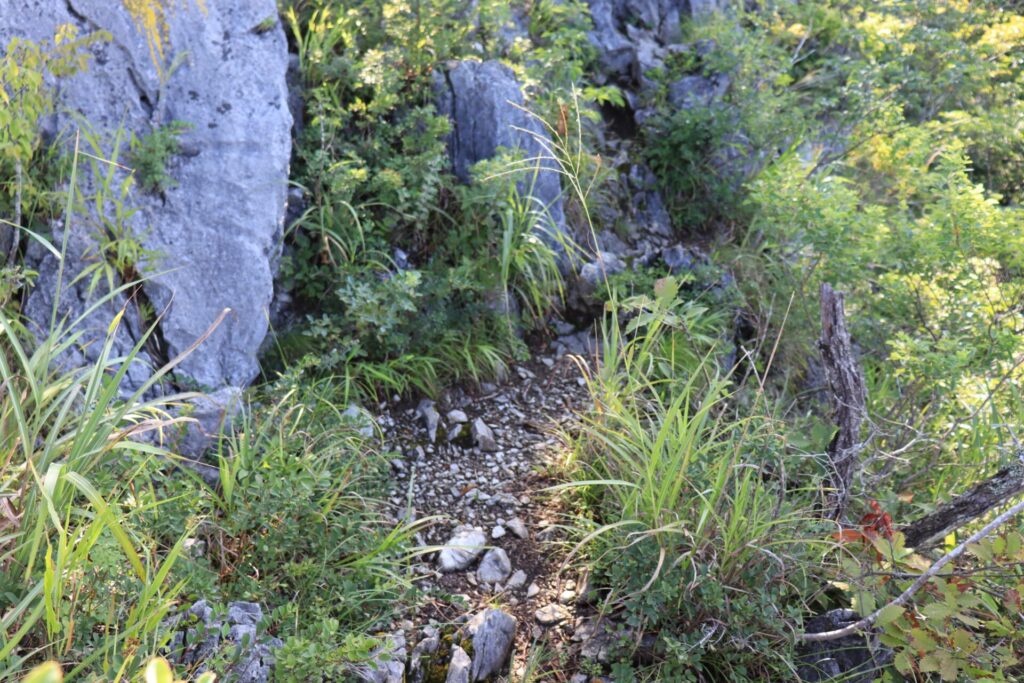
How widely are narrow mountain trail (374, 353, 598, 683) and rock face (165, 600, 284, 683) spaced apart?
1.53ft

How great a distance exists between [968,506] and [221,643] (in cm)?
273

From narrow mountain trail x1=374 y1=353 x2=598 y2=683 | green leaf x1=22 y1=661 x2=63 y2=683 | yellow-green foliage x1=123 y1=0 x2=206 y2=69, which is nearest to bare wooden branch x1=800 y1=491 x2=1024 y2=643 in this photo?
narrow mountain trail x1=374 y1=353 x2=598 y2=683

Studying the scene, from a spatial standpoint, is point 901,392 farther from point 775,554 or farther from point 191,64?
point 191,64

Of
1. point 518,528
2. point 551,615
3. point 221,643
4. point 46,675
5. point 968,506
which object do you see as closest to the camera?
point 46,675

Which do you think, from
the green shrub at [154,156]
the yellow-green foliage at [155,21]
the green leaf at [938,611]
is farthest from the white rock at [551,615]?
the yellow-green foliage at [155,21]

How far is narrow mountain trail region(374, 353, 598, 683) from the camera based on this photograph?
3.07 m

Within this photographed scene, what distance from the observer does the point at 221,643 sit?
8.26 feet

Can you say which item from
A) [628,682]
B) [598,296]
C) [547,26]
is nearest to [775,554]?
[628,682]

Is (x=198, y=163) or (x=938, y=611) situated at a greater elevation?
(x=198, y=163)

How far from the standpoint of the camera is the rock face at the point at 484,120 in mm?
5020

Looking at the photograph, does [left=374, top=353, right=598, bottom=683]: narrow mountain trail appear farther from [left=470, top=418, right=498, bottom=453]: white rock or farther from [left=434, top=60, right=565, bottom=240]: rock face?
[left=434, top=60, right=565, bottom=240]: rock face

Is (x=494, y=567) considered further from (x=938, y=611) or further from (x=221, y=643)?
(x=938, y=611)

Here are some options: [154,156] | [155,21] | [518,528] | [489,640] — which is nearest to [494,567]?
[518,528]

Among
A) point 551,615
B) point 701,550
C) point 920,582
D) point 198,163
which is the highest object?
point 198,163
